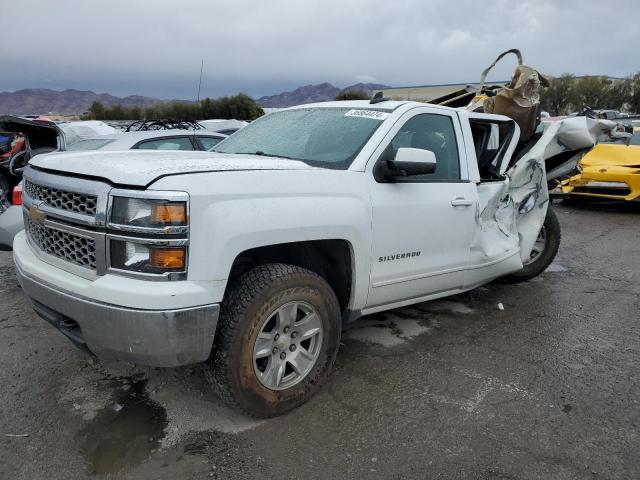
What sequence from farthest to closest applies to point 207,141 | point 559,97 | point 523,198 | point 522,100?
1. point 559,97
2. point 207,141
3. point 522,100
4. point 523,198

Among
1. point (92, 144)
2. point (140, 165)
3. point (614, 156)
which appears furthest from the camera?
point (614, 156)

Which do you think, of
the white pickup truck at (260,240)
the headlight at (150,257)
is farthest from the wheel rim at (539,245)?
the headlight at (150,257)

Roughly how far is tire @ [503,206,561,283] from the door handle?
202cm

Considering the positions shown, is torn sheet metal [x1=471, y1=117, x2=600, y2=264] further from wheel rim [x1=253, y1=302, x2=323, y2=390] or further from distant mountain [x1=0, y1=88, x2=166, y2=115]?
distant mountain [x1=0, y1=88, x2=166, y2=115]

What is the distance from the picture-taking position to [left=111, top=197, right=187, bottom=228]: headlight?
7.82 feet

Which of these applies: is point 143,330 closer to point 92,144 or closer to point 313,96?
point 92,144

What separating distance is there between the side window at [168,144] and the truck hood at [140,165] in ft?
8.99

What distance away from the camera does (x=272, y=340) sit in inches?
113

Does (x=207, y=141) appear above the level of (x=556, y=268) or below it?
above

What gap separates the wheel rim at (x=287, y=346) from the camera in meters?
2.86

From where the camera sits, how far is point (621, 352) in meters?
3.92

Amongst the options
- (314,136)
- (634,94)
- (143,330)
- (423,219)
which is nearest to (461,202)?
(423,219)

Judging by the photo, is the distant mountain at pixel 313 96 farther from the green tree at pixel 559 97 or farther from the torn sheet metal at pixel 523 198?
the green tree at pixel 559 97

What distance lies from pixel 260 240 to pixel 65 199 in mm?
1057
